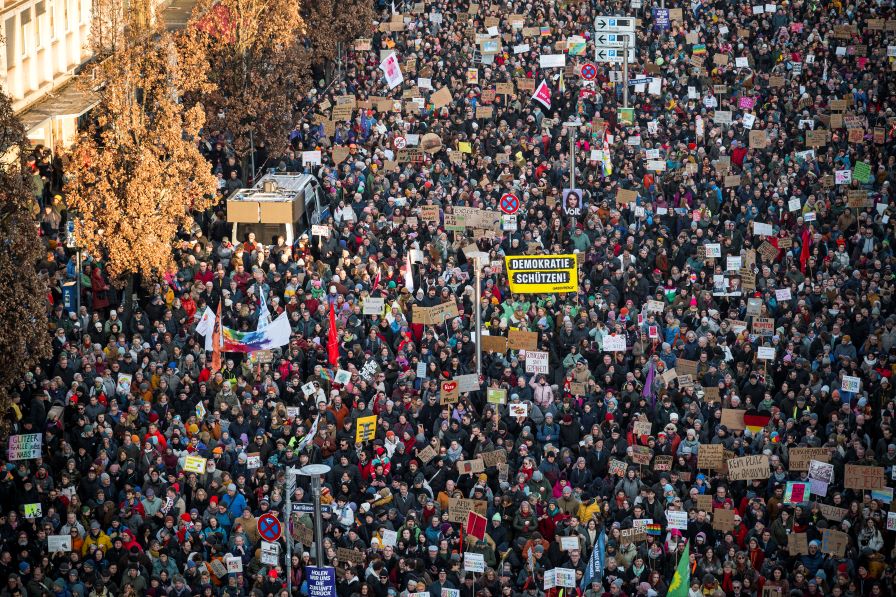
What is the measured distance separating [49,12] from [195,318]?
11956 mm

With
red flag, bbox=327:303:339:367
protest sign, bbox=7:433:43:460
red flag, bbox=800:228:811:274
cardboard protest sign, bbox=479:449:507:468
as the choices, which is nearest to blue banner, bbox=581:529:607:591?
cardboard protest sign, bbox=479:449:507:468

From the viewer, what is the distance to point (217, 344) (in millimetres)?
29328

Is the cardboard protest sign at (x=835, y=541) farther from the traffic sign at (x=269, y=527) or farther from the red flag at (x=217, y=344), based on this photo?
the red flag at (x=217, y=344)

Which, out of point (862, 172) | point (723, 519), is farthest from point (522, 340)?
point (862, 172)

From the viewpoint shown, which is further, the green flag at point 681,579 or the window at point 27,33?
the window at point 27,33

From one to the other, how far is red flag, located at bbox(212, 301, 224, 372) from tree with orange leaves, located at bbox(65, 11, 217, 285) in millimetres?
2189

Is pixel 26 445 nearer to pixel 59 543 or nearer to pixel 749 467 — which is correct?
pixel 59 543

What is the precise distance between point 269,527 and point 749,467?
6890 mm

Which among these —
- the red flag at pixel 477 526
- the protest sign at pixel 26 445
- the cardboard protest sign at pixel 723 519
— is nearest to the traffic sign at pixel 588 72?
the cardboard protest sign at pixel 723 519

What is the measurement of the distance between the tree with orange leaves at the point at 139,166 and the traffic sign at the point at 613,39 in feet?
36.8

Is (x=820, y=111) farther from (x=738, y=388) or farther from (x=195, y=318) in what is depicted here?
(x=195, y=318)

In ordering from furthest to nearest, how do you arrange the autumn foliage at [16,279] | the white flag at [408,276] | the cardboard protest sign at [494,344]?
1. the white flag at [408,276]
2. the cardboard protest sign at [494,344]
3. the autumn foliage at [16,279]

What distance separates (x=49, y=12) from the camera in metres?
39.5

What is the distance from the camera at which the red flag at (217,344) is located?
29000mm
